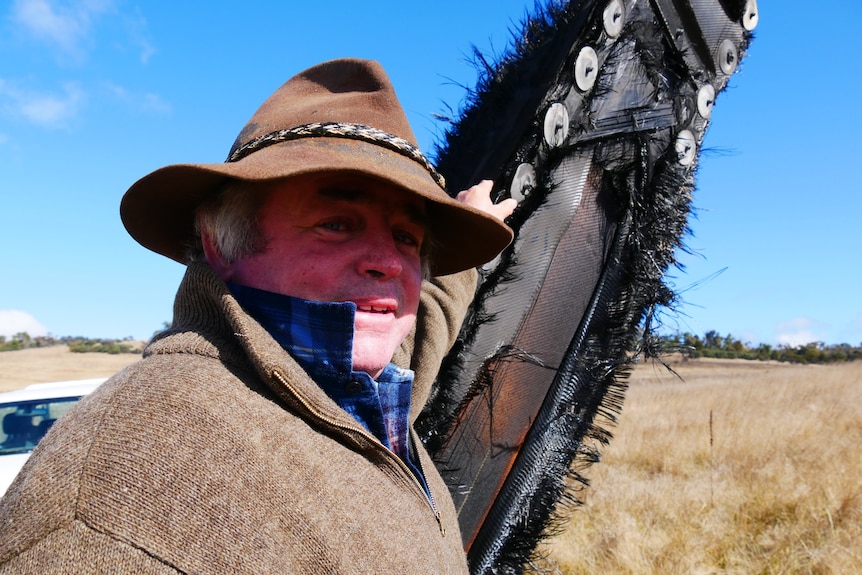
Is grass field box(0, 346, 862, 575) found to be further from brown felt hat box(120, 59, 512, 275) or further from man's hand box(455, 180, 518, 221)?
brown felt hat box(120, 59, 512, 275)

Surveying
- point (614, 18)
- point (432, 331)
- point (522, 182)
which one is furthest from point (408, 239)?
point (614, 18)

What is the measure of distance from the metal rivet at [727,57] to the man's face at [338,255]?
1626 millimetres

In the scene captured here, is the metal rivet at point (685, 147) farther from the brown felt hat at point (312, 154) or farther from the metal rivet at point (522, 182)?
the brown felt hat at point (312, 154)

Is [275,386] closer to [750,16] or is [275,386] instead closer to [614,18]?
[614,18]

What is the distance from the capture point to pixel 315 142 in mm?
1529

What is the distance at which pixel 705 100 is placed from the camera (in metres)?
2.57

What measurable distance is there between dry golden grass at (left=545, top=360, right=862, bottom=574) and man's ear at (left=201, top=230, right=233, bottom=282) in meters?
1.92

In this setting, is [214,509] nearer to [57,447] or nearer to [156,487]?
[156,487]

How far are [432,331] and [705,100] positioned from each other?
53.4 inches

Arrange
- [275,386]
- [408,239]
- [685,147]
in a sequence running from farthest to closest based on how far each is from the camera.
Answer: [685,147] → [408,239] → [275,386]

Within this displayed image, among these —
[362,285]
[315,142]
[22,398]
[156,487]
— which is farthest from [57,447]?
[22,398]

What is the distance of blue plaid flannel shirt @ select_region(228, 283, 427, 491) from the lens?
1.42m

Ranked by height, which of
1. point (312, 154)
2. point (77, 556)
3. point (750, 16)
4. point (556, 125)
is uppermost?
point (750, 16)

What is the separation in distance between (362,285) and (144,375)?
1.62 feet
